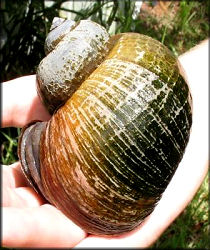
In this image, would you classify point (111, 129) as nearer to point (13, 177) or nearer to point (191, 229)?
point (13, 177)

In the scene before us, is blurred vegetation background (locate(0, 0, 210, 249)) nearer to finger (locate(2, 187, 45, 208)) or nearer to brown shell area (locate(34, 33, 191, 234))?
finger (locate(2, 187, 45, 208))

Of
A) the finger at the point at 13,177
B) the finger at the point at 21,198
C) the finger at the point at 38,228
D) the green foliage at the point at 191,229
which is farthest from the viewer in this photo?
the green foliage at the point at 191,229

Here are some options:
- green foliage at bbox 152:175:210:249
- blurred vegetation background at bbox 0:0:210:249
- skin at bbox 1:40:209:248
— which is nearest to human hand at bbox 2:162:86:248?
skin at bbox 1:40:209:248

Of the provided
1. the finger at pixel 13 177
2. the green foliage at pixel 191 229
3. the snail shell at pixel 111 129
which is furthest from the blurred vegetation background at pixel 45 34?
the snail shell at pixel 111 129

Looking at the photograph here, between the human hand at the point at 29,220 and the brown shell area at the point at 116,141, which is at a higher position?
the brown shell area at the point at 116,141

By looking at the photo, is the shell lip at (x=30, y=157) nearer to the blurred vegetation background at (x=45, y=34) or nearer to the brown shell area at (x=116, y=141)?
→ the brown shell area at (x=116, y=141)

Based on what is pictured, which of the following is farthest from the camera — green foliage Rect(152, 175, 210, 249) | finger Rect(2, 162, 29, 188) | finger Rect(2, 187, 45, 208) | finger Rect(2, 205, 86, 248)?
green foliage Rect(152, 175, 210, 249)
